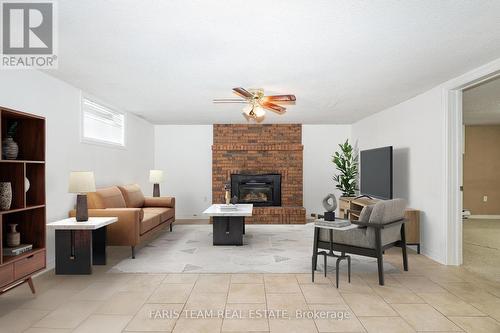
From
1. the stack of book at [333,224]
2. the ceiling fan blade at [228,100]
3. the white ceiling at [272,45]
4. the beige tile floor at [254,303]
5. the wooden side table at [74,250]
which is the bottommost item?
the beige tile floor at [254,303]

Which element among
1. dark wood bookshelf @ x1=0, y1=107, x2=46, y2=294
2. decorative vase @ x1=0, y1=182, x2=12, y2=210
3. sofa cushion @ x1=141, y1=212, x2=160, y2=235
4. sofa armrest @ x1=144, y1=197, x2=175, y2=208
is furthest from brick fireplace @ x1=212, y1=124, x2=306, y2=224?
decorative vase @ x1=0, y1=182, x2=12, y2=210

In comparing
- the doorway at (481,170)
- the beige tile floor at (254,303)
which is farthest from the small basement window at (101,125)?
the doorway at (481,170)

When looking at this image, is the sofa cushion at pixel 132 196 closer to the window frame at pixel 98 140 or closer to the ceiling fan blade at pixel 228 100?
the window frame at pixel 98 140

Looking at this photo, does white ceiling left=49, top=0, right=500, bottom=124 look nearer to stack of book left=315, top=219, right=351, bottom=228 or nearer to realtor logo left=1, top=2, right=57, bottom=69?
realtor logo left=1, top=2, right=57, bottom=69

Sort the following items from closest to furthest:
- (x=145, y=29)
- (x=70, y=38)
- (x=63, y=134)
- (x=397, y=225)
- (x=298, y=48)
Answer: (x=145, y=29) < (x=70, y=38) < (x=298, y=48) < (x=397, y=225) < (x=63, y=134)

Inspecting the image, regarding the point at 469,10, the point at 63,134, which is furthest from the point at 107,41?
the point at 469,10

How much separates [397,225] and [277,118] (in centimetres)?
391

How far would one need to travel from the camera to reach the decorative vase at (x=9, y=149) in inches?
113

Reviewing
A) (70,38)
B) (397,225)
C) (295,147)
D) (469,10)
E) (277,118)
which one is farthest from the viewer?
(295,147)

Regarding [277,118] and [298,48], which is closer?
[298,48]

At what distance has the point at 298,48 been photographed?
2979 millimetres

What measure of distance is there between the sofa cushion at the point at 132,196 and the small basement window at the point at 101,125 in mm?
811

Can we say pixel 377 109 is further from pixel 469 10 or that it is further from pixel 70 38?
pixel 70 38

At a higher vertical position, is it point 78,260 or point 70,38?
point 70,38
